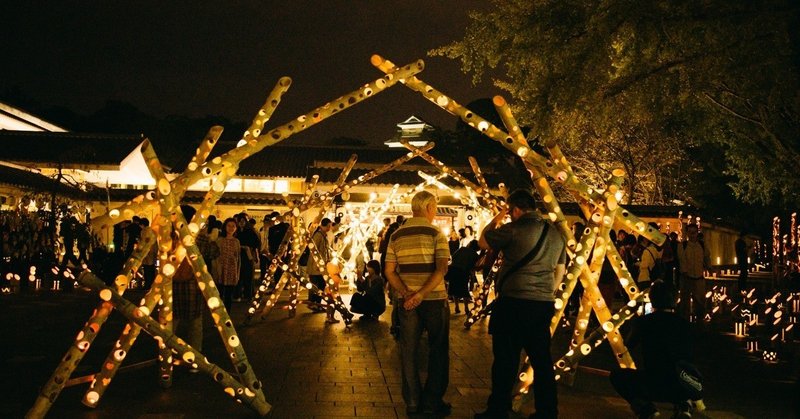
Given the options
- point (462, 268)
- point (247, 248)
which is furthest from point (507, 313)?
point (247, 248)

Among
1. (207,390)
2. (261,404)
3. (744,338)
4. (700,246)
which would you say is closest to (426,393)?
(261,404)

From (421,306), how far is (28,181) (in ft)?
67.9

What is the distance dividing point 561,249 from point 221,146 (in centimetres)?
3980

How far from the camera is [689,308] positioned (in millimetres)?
17547

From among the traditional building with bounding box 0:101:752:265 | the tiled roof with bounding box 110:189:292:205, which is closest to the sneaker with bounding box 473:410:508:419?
the traditional building with bounding box 0:101:752:265

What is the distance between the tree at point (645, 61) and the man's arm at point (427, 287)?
20.9ft

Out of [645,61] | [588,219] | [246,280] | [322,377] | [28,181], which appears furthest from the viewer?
[28,181]

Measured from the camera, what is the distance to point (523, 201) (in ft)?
26.3

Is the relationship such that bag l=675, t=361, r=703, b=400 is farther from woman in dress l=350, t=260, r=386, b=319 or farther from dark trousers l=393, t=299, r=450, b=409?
woman in dress l=350, t=260, r=386, b=319

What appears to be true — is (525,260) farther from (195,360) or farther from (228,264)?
(228,264)

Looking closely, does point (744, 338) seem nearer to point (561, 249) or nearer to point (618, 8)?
point (618, 8)

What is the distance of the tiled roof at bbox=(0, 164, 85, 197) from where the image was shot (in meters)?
24.6

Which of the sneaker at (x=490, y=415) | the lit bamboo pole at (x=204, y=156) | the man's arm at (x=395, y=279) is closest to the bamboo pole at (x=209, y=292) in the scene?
the lit bamboo pole at (x=204, y=156)

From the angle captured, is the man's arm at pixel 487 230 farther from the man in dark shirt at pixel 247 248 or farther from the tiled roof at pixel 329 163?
the tiled roof at pixel 329 163
